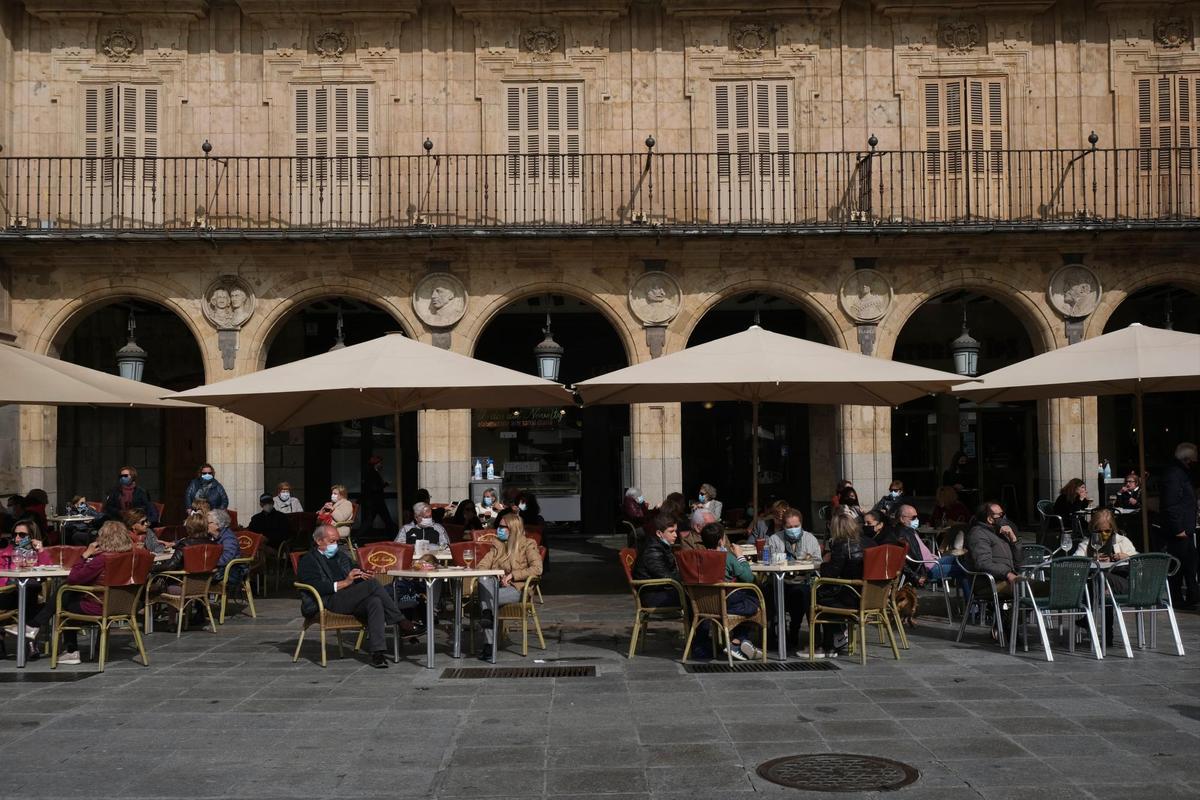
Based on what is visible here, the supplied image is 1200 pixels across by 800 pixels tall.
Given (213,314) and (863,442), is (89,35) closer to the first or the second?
(213,314)

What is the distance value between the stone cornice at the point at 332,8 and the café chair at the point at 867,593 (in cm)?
1279

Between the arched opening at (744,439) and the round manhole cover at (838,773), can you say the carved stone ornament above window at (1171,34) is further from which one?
the round manhole cover at (838,773)

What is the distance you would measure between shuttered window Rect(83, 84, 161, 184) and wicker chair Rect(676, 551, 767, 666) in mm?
13165

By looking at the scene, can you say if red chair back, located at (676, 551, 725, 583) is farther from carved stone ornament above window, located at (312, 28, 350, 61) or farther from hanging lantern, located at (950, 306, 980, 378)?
carved stone ornament above window, located at (312, 28, 350, 61)

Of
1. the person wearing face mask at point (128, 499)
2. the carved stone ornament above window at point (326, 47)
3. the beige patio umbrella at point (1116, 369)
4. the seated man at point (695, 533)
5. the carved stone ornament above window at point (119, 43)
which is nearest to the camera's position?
the seated man at point (695, 533)

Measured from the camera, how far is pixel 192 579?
11.3 metres

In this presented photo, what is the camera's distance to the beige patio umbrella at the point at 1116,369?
38.6ft

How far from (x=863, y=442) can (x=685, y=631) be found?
9.13m

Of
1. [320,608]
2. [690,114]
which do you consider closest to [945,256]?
[690,114]

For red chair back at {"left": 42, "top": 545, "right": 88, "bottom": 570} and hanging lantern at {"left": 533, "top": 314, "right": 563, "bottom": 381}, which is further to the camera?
hanging lantern at {"left": 533, "top": 314, "right": 563, "bottom": 381}

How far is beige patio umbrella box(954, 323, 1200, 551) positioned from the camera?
38.6 feet

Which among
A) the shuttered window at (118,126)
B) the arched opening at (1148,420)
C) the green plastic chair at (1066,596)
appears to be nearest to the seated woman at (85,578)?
the green plastic chair at (1066,596)

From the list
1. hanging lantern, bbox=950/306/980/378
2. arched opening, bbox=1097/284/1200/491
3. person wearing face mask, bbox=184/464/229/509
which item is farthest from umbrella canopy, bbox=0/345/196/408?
arched opening, bbox=1097/284/1200/491

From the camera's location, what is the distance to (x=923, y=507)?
2322cm
